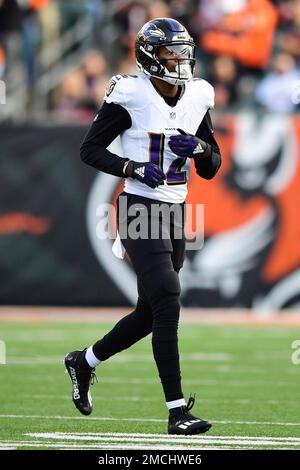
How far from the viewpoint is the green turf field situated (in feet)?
18.8

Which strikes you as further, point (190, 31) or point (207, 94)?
point (190, 31)

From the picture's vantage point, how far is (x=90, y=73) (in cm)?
1459

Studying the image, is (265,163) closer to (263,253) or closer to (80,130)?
(263,253)

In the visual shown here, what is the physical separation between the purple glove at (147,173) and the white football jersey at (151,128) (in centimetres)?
14

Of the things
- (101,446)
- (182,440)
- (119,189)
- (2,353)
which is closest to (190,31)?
(119,189)

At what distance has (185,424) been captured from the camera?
5715mm

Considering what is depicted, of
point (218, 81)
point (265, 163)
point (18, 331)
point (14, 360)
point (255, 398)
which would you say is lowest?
point (255, 398)

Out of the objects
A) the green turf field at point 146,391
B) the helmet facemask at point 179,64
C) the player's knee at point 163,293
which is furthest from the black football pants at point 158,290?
the helmet facemask at point 179,64

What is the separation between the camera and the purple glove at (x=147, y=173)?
5879mm

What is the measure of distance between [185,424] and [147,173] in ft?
3.88

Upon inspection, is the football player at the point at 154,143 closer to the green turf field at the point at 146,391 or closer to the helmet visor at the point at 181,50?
the helmet visor at the point at 181,50

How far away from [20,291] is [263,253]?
2.60 m

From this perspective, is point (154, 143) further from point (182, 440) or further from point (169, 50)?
point (182, 440)

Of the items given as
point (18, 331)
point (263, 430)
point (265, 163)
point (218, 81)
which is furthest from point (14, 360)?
point (218, 81)
